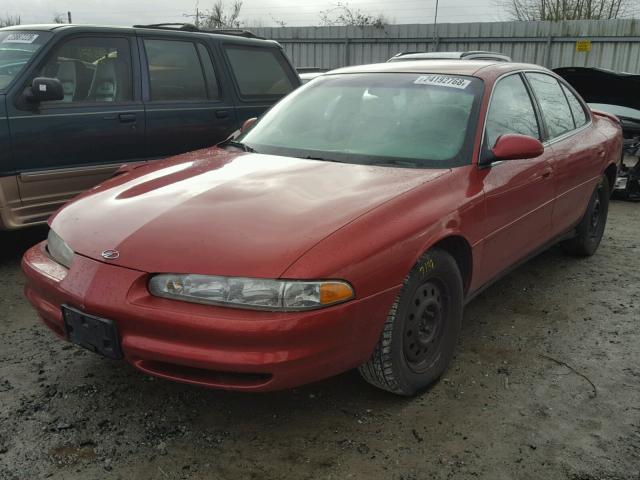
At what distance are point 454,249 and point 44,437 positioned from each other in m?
2.01

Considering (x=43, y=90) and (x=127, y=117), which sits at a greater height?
(x=43, y=90)

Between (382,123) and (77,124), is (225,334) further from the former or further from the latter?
(77,124)

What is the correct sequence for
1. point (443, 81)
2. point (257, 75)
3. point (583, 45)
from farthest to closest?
point (583, 45)
point (257, 75)
point (443, 81)

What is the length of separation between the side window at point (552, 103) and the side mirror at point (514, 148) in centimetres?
98

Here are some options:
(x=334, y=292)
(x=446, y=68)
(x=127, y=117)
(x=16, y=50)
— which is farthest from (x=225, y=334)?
(x=16, y=50)

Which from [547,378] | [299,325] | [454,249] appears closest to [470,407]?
[547,378]

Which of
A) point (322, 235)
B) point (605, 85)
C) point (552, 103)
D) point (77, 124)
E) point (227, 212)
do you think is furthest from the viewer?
point (605, 85)

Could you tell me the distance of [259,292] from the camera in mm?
2160

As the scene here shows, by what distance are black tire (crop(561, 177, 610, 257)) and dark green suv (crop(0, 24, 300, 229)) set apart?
311 centimetres

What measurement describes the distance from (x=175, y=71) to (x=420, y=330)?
11.7ft

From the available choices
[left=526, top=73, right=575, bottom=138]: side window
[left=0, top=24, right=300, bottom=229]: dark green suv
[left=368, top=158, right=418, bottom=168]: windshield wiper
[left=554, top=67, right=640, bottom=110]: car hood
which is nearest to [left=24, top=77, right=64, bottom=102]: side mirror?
[left=0, top=24, right=300, bottom=229]: dark green suv

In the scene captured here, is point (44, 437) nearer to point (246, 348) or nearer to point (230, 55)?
point (246, 348)

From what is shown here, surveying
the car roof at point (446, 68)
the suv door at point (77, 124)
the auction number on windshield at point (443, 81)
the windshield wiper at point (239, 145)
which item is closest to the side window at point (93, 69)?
the suv door at point (77, 124)

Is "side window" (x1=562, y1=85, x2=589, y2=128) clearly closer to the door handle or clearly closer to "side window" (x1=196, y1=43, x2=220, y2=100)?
"side window" (x1=196, y1=43, x2=220, y2=100)
